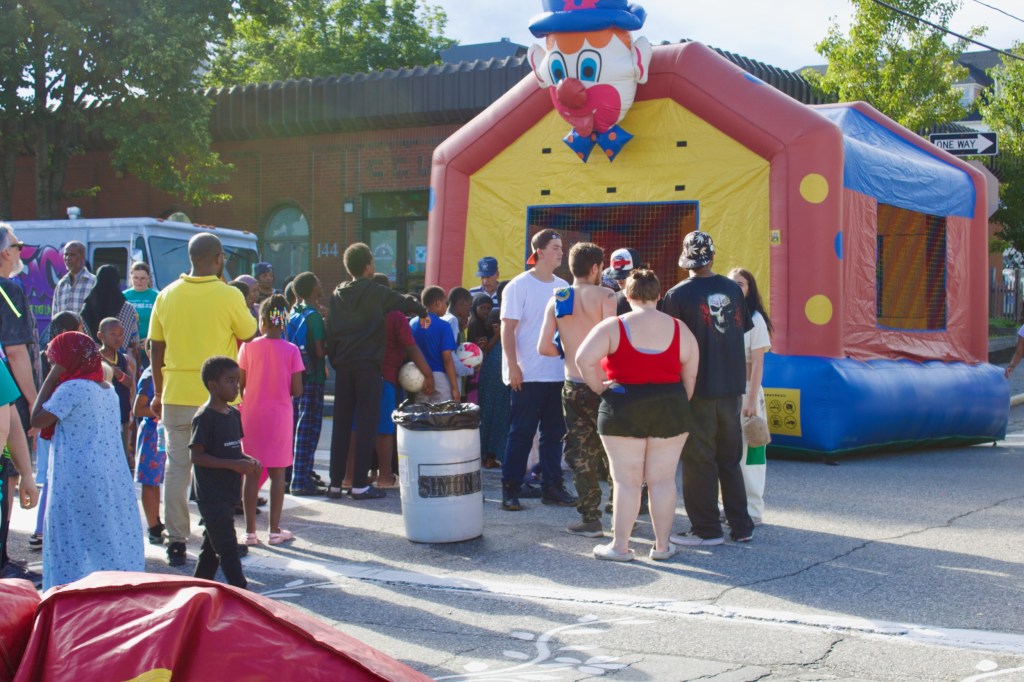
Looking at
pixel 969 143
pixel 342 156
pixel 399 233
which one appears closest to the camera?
pixel 969 143

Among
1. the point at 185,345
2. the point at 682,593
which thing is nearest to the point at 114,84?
the point at 185,345

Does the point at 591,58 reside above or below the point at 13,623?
above

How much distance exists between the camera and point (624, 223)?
499 inches

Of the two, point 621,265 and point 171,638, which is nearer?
point 171,638

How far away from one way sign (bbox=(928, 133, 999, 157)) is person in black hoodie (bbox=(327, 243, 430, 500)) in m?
8.95

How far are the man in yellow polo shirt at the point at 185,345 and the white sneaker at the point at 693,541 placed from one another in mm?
2880

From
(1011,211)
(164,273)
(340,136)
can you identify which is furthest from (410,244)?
(1011,211)

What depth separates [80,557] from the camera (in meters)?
5.49

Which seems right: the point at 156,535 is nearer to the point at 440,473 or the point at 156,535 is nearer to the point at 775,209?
the point at 440,473

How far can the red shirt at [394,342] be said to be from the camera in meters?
9.06

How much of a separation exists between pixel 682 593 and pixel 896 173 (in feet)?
25.1

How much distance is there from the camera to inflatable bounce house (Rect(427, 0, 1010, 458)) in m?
10.9

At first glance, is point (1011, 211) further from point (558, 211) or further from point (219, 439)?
point (219, 439)

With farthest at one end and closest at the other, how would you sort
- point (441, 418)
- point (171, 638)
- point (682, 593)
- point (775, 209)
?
1. point (775, 209)
2. point (441, 418)
3. point (682, 593)
4. point (171, 638)
